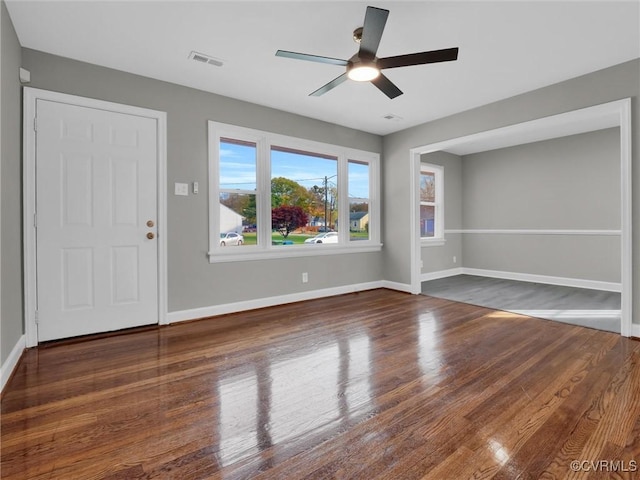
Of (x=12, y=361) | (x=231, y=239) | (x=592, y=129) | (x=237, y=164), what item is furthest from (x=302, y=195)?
(x=592, y=129)

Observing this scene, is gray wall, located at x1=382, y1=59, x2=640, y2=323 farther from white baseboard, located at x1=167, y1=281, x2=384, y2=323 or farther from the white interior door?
the white interior door

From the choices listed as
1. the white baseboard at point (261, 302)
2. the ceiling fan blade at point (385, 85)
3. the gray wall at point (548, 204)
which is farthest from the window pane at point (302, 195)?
the gray wall at point (548, 204)

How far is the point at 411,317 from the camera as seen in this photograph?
3.77 meters

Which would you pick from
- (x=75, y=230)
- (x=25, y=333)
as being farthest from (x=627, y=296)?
(x=25, y=333)

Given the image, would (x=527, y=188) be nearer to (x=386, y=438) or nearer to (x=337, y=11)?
(x=337, y=11)

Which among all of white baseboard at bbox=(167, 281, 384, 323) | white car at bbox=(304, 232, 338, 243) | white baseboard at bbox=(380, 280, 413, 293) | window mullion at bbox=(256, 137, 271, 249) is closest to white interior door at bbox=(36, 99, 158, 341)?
white baseboard at bbox=(167, 281, 384, 323)

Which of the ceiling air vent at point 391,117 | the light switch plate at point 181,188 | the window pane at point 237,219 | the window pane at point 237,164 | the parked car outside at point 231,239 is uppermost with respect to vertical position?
the ceiling air vent at point 391,117

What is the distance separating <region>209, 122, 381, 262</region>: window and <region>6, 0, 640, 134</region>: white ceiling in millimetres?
794

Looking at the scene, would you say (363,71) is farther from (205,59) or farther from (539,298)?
(539,298)

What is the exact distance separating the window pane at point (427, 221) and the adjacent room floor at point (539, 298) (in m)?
1.01

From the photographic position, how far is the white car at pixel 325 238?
189 inches

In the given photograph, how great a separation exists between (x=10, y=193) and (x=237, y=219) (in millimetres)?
2093

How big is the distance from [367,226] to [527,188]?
3288mm

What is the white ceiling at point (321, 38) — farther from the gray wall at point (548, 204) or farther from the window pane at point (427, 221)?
the window pane at point (427, 221)
